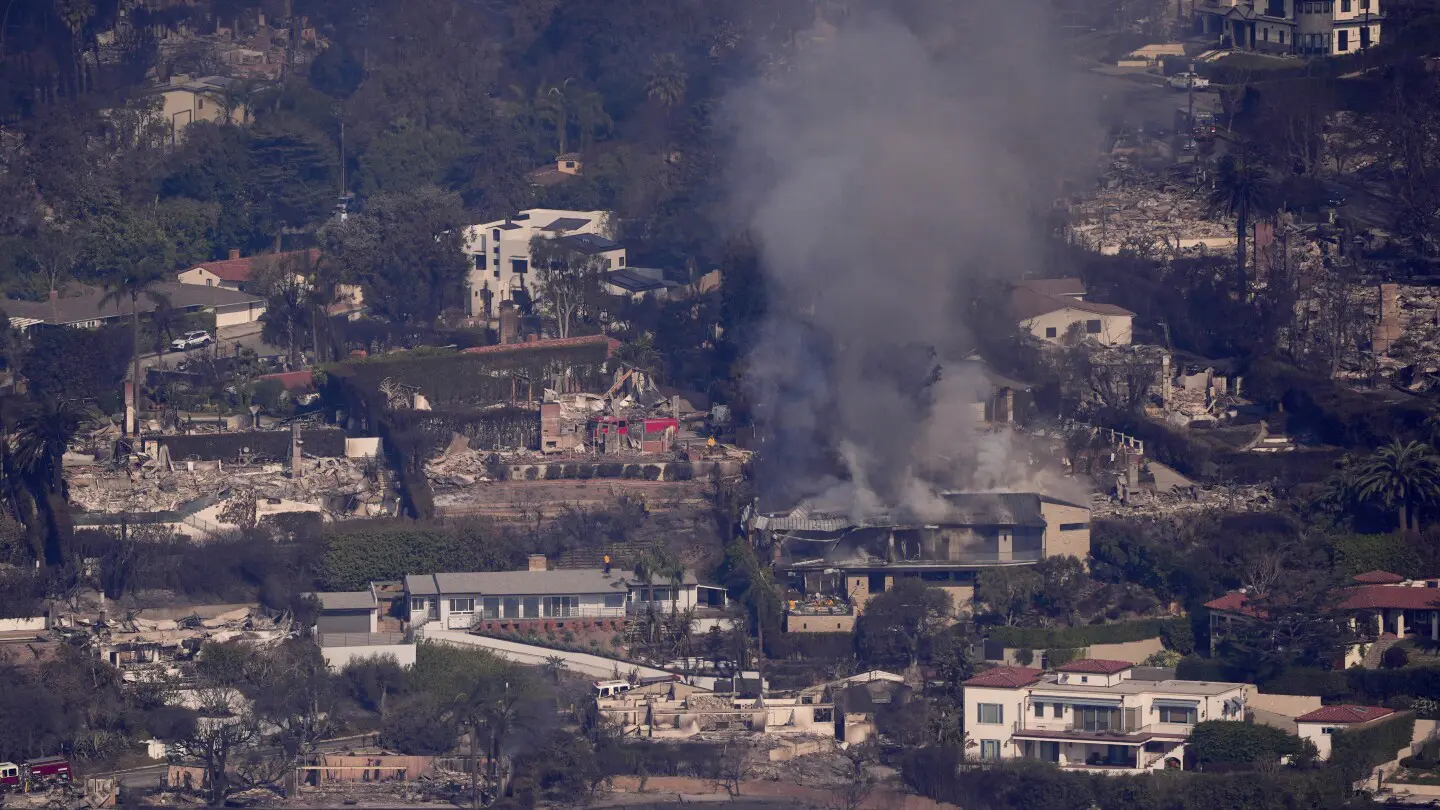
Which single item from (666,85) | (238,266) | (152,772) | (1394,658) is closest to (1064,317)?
(1394,658)

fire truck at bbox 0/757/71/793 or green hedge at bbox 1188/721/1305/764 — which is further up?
green hedge at bbox 1188/721/1305/764

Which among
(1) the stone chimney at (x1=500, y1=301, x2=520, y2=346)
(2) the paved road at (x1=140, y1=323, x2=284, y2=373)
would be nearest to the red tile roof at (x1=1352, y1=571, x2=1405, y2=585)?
(1) the stone chimney at (x1=500, y1=301, x2=520, y2=346)

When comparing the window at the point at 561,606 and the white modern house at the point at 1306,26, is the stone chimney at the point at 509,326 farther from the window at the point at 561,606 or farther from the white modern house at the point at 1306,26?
the white modern house at the point at 1306,26

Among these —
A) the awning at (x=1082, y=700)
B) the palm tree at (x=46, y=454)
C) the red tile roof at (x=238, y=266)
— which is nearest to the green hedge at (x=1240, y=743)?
the awning at (x=1082, y=700)

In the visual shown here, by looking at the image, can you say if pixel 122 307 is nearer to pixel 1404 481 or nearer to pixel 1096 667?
pixel 1096 667

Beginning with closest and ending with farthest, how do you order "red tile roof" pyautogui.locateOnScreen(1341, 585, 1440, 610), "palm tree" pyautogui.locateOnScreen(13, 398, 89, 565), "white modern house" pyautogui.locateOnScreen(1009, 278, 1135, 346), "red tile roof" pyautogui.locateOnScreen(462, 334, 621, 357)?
"red tile roof" pyautogui.locateOnScreen(1341, 585, 1440, 610), "palm tree" pyautogui.locateOnScreen(13, 398, 89, 565), "white modern house" pyautogui.locateOnScreen(1009, 278, 1135, 346), "red tile roof" pyautogui.locateOnScreen(462, 334, 621, 357)

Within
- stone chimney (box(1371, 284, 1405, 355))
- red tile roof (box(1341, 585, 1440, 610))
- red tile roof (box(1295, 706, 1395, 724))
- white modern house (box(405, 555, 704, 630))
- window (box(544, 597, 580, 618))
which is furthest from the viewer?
stone chimney (box(1371, 284, 1405, 355))

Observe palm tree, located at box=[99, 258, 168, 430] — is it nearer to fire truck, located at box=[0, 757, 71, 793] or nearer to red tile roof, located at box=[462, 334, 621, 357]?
red tile roof, located at box=[462, 334, 621, 357]
